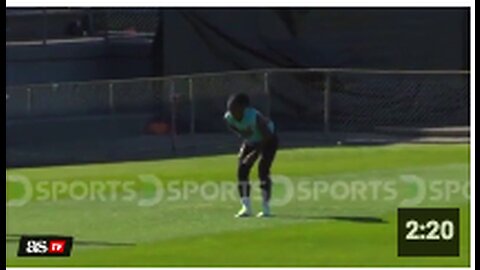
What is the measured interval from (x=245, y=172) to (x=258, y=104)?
38.3 ft

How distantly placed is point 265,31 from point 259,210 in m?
11.4

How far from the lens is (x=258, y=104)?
31.0m

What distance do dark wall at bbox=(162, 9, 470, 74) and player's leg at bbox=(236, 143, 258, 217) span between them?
→ 11.1 metres

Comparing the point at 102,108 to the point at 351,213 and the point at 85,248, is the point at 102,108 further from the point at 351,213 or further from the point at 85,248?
the point at 85,248

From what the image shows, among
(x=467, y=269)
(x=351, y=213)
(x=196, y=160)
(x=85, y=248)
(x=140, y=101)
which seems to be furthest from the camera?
(x=140, y=101)

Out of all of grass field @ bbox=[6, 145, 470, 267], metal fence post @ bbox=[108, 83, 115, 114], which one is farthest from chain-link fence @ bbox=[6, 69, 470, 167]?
grass field @ bbox=[6, 145, 470, 267]

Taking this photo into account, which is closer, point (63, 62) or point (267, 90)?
point (63, 62)

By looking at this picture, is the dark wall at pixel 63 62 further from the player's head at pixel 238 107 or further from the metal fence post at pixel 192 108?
the player's head at pixel 238 107

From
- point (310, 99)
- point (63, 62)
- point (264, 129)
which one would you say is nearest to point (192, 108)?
point (310, 99)

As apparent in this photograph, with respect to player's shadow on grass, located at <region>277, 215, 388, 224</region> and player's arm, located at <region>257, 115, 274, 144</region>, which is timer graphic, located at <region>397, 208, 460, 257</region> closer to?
player's shadow on grass, located at <region>277, 215, 388, 224</region>

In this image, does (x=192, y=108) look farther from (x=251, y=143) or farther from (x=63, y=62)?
(x=251, y=143)

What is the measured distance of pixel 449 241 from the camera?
49.4ft

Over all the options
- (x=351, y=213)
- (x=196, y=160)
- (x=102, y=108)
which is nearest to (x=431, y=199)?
(x=351, y=213)

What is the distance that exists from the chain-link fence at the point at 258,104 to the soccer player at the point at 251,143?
397 inches
